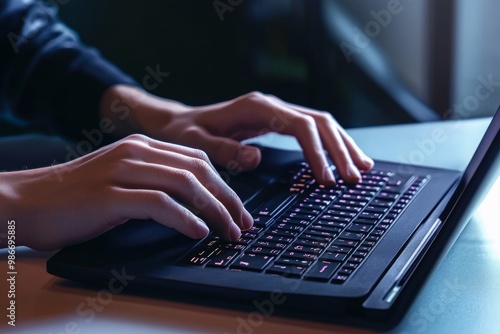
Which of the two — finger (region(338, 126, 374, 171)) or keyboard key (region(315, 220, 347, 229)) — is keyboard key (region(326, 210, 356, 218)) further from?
finger (region(338, 126, 374, 171))

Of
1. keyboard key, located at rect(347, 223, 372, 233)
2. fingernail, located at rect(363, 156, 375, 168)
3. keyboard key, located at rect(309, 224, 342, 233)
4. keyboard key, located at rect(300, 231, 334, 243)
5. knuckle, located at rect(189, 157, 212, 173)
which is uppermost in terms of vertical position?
knuckle, located at rect(189, 157, 212, 173)

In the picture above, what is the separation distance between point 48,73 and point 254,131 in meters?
0.48

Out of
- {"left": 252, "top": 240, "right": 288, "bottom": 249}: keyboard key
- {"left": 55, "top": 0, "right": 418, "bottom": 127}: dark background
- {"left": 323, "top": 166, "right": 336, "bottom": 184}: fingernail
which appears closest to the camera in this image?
{"left": 252, "top": 240, "right": 288, "bottom": 249}: keyboard key

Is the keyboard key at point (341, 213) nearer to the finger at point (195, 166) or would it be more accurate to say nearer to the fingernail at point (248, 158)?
the finger at point (195, 166)

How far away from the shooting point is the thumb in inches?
42.9

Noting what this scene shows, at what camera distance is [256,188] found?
39.5 inches

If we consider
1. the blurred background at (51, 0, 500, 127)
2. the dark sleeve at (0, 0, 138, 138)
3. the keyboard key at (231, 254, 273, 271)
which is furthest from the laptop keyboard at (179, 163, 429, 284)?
the blurred background at (51, 0, 500, 127)

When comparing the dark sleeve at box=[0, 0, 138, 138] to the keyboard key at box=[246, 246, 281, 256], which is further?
the dark sleeve at box=[0, 0, 138, 138]

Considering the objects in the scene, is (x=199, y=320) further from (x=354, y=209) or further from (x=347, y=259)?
(x=354, y=209)

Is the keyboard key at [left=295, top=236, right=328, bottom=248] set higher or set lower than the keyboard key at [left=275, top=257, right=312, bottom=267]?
lower

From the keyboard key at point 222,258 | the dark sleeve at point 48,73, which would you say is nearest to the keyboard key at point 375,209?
the keyboard key at point 222,258

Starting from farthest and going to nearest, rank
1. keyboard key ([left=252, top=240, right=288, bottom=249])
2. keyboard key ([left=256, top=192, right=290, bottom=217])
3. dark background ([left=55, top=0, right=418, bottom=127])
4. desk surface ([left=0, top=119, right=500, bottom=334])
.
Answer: dark background ([left=55, top=0, right=418, bottom=127]) < keyboard key ([left=256, top=192, right=290, bottom=217]) < keyboard key ([left=252, top=240, right=288, bottom=249]) < desk surface ([left=0, top=119, right=500, bottom=334])

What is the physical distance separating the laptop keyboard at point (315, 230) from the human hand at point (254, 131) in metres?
0.03

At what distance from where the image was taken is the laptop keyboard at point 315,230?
76cm
